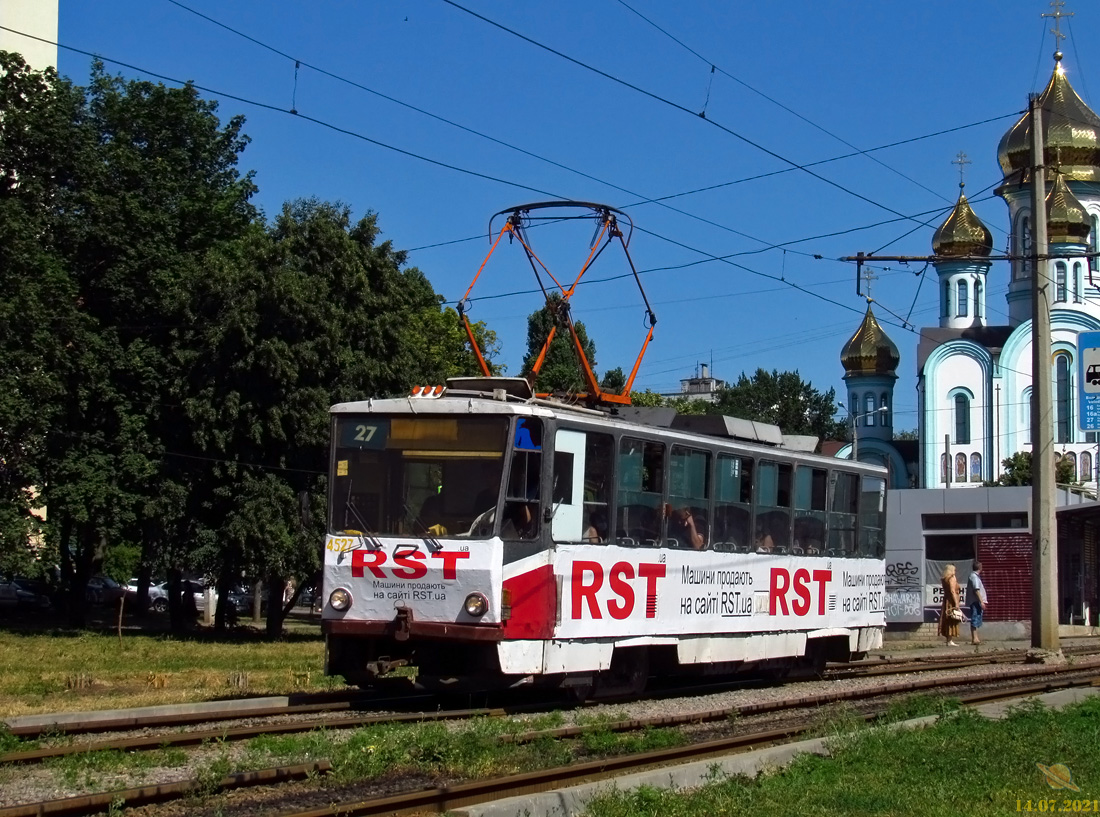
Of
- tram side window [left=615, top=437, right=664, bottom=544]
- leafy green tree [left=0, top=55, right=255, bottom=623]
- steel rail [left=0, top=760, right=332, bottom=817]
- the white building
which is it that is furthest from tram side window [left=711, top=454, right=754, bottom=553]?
the white building

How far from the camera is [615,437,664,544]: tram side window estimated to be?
14398mm

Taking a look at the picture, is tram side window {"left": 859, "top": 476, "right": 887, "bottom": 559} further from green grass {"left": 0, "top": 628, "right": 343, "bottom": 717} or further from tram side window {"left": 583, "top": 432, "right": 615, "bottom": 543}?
green grass {"left": 0, "top": 628, "right": 343, "bottom": 717}

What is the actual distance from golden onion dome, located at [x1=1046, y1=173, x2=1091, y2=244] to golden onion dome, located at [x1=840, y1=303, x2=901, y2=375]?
18.7 meters

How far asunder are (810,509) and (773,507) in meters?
1.03

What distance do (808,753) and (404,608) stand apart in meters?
4.33

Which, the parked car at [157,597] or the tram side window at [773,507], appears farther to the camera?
the parked car at [157,597]

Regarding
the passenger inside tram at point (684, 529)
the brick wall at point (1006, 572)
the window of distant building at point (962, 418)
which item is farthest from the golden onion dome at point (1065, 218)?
the passenger inside tram at point (684, 529)

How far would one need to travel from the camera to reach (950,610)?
2777cm

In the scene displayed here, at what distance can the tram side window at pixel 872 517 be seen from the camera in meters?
19.2

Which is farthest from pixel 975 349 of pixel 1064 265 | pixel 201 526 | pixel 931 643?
pixel 201 526

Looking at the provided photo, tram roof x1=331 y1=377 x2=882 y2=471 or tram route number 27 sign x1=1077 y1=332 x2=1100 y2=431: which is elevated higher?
tram route number 27 sign x1=1077 y1=332 x2=1100 y2=431

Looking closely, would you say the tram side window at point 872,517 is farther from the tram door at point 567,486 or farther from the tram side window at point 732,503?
the tram door at point 567,486

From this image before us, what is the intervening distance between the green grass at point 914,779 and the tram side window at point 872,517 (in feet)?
23.0

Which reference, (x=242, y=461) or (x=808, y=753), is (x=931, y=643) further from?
(x=808, y=753)
